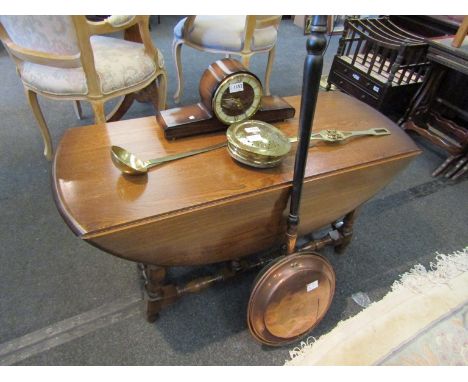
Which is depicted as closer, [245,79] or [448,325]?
[245,79]

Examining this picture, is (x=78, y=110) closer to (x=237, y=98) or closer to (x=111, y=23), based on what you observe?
(x=111, y=23)

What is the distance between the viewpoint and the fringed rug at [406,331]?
1007 millimetres

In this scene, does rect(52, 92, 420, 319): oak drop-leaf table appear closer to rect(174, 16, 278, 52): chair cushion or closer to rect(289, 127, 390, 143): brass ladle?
rect(289, 127, 390, 143): brass ladle

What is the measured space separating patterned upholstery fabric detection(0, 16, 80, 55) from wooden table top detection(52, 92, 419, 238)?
50 cm

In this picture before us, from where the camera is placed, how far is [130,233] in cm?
71

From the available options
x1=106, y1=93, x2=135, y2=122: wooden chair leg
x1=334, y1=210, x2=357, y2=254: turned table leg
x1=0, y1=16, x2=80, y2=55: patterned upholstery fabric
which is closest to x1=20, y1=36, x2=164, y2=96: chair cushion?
x1=0, y1=16, x2=80, y2=55: patterned upholstery fabric

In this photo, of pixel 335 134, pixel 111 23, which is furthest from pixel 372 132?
pixel 111 23

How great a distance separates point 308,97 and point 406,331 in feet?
2.90

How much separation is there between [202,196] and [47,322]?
74cm

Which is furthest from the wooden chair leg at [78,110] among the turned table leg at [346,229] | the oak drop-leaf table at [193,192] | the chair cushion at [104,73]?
the turned table leg at [346,229]

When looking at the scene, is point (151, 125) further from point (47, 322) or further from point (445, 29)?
point (445, 29)

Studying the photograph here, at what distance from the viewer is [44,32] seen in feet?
4.05

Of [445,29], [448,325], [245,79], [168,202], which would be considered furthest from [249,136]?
[445,29]

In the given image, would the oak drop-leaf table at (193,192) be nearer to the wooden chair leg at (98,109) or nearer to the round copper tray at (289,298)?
the round copper tray at (289,298)
